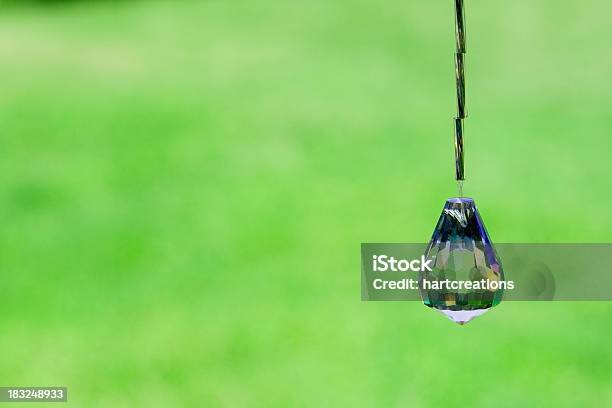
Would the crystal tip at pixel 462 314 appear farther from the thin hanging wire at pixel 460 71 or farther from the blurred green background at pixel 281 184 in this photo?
the blurred green background at pixel 281 184

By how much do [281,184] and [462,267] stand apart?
1635mm

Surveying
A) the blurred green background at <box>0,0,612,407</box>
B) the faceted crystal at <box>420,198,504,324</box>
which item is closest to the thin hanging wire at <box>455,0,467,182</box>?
the faceted crystal at <box>420,198,504,324</box>

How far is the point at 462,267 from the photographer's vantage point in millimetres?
752

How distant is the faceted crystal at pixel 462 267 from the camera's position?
74 centimetres

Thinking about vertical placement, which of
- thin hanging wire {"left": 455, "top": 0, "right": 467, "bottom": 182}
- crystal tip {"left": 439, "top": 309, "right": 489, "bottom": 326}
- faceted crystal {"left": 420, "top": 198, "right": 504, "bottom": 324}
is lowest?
crystal tip {"left": 439, "top": 309, "right": 489, "bottom": 326}

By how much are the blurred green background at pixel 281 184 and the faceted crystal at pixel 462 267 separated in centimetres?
107

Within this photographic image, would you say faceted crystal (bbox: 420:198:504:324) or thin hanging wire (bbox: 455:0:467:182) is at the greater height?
thin hanging wire (bbox: 455:0:467:182)

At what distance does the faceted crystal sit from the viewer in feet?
2.42

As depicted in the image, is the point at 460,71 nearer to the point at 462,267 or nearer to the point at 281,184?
the point at 462,267

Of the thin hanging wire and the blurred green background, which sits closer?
the thin hanging wire

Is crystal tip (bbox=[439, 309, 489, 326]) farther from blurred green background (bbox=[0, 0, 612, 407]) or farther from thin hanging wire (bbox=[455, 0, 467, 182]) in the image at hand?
blurred green background (bbox=[0, 0, 612, 407])

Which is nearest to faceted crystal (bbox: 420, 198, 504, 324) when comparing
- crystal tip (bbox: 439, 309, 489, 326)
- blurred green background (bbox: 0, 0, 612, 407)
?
crystal tip (bbox: 439, 309, 489, 326)

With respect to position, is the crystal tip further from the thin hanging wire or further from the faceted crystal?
the thin hanging wire

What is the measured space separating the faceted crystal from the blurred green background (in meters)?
1.07
